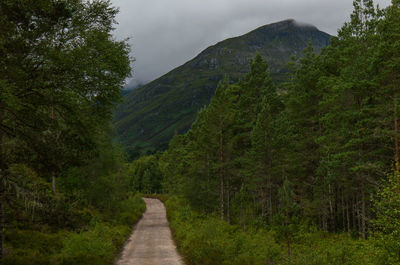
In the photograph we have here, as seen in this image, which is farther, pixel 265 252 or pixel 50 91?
pixel 265 252

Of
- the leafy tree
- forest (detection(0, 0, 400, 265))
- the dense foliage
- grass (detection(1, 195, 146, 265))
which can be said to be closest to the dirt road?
forest (detection(0, 0, 400, 265))

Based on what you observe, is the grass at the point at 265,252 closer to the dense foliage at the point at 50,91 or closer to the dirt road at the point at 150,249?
the dirt road at the point at 150,249

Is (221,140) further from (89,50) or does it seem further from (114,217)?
(89,50)

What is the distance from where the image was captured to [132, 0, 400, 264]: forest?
15005 millimetres

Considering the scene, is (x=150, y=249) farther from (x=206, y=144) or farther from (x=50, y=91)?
(x=50, y=91)

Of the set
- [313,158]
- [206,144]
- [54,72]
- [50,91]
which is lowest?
[313,158]

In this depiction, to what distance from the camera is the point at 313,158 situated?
25.8 metres

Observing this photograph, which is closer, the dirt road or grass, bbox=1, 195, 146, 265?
grass, bbox=1, 195, 146, 265

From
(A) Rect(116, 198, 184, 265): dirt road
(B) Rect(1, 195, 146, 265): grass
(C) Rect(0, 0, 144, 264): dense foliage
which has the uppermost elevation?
(C) Rect(0, 0, 144, 264): dense foliage

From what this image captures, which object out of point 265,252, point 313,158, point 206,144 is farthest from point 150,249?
point 313,158

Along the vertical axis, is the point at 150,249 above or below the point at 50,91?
below

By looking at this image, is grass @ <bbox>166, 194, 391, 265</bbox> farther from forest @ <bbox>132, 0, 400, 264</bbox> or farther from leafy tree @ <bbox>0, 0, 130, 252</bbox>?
leafy tree @ <bbox>0, 0, 130, 252</bbox>

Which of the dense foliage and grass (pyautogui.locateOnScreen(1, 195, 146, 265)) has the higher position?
the dense foliage

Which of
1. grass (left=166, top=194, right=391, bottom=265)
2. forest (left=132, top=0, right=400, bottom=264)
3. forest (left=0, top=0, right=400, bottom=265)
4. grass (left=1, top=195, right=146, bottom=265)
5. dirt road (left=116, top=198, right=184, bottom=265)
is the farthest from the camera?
dirt road (left=116, top=198, right=184, bottom=265)
